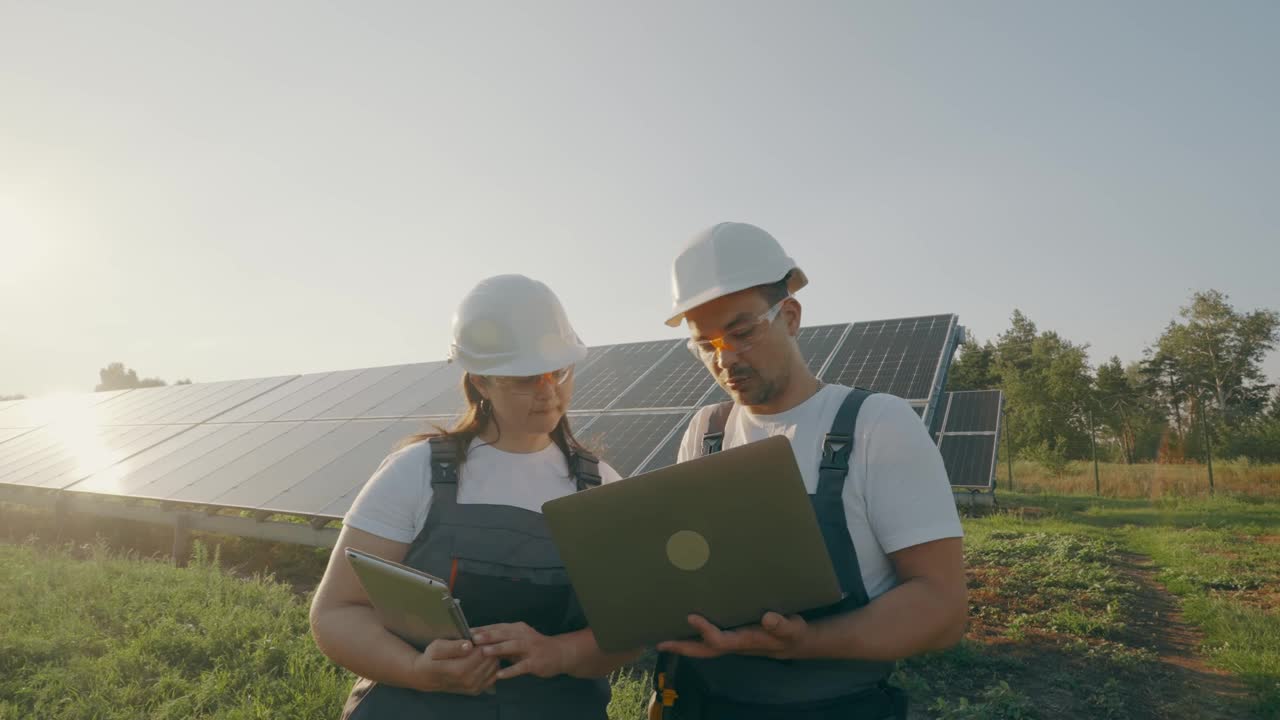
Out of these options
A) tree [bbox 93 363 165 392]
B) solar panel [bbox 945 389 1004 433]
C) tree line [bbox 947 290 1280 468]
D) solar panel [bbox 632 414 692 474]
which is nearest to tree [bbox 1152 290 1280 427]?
tree line [bbox 947 290 1280 468]

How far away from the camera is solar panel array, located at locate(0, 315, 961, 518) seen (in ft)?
29.7

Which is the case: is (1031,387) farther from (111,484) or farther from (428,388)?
(111,484)

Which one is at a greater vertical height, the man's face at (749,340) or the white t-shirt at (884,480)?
the man's face at (749,340)

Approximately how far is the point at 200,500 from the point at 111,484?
3.77 metres

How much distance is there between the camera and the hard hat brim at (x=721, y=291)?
7.14 feet

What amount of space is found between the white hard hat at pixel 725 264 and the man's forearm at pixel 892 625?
969 millimetres

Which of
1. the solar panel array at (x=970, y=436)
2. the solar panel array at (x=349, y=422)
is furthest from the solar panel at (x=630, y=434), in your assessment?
the solar panel array at (x=970, y=436)

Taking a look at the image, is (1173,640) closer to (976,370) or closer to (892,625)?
(892,625)

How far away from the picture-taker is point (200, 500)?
10.4 metres

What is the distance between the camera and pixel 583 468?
2330mm

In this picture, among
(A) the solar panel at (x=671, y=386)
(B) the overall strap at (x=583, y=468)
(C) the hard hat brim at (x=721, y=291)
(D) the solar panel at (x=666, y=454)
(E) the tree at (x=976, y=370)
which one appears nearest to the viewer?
(C) the hard hat brim at (x=721, y=291)

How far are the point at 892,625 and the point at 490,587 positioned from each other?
3.66 ft

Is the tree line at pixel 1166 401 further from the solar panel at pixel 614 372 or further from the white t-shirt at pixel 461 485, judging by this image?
the white t-shirt at pixel 461 485

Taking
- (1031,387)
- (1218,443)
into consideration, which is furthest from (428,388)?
(1218,443)
